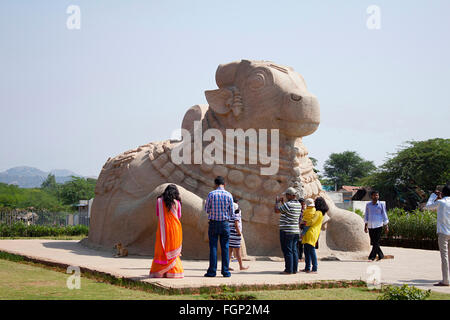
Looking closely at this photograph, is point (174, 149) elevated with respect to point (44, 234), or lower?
elevated

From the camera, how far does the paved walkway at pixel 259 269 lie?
7191 mm

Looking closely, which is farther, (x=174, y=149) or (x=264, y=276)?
(x=174, y=149)

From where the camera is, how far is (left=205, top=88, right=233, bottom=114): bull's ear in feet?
35.2

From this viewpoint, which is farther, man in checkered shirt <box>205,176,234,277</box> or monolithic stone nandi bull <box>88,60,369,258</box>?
monolithic stone nandi bull <box>88,60,369,258</box>

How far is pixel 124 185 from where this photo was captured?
11.1 m

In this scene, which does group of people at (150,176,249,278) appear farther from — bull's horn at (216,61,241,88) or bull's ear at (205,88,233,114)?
bull's horn at (216,61,241,88)

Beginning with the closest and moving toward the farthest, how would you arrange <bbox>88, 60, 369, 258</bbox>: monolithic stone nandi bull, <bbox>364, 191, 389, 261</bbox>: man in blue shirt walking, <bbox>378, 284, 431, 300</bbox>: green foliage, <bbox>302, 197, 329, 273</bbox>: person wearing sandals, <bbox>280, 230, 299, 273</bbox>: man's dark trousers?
1. <bbox>378, 284, 431, 300</bbox>: green foliage
2. <bbox>280, 230, 299, 273</bbox>: man's dark trousers
3. <bbox>302, 197, 329, 273</bbox>: person wearing sandals
4. <bbox>88, 60, 369, 258</bbox>: monolithic stone nandi bull
5. <bbox>364, 191, 389, 261</bbox>: man in blue shirt walking

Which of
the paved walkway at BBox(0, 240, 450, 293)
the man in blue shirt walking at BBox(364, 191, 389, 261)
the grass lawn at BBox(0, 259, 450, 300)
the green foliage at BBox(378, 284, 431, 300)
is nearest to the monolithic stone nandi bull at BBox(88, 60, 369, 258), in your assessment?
the man in blue shirt walking at BBox(364, 191, 389, 261)

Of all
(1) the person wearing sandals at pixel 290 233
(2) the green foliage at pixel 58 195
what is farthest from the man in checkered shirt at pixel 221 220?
(2) the green foliage at pixel 58 195

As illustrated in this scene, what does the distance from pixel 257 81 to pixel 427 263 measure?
15.0 feet

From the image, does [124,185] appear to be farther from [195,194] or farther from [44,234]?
[44,234]

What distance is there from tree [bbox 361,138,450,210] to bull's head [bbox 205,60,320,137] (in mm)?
26631

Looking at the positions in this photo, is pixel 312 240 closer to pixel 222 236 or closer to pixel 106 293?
pixel 222 236
